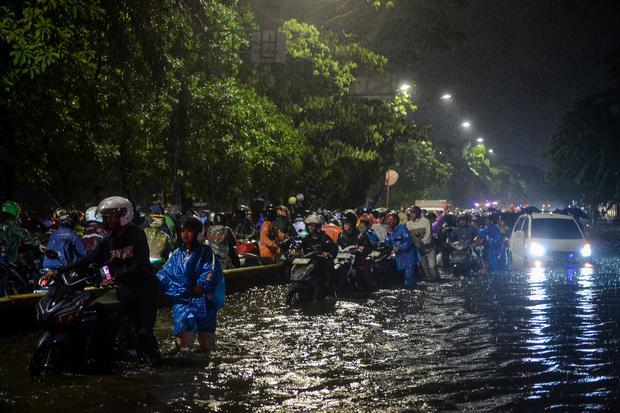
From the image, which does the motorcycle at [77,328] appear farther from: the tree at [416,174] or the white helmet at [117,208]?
the tree at [416,174]

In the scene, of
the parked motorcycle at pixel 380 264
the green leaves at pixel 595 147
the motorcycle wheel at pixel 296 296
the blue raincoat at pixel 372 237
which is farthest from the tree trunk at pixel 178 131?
the green leaves at pixel 595 147

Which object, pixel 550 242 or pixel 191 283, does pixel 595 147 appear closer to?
pixel 550 242

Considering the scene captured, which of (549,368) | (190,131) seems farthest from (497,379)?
(190,131)

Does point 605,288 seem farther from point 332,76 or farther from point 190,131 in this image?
point 332,76

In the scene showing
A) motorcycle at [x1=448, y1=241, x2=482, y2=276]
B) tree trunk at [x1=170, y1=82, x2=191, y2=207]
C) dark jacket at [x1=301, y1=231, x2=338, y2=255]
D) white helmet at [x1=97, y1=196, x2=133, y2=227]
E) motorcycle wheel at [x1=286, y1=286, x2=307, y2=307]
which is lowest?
motorcycle wheel at [x1=286, y1=286, x2=307, y2=307]

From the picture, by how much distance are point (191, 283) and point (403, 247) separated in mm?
10376

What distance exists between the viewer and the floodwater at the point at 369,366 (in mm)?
7453

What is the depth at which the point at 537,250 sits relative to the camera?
24094 mm

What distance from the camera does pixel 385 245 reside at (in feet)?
64.5

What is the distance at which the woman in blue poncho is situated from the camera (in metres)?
9.58

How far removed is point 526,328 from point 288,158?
71.1 ft

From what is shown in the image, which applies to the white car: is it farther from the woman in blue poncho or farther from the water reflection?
the woman in blue poncho

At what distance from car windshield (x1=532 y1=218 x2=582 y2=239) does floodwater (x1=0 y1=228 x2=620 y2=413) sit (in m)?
9.20

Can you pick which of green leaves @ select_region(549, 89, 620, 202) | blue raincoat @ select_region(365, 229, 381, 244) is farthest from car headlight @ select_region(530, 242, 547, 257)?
green leaves @ select_region(549, 89, 620, 202)
